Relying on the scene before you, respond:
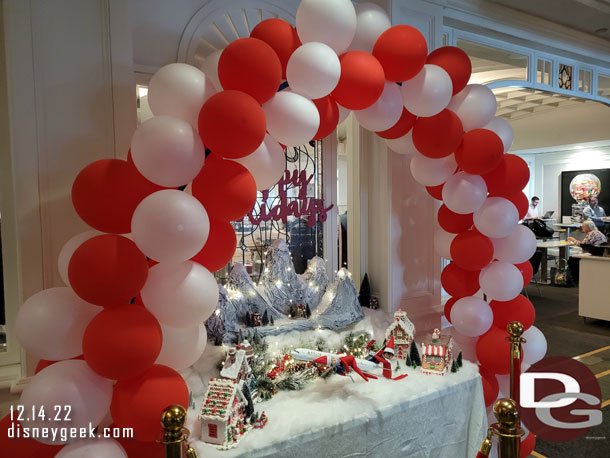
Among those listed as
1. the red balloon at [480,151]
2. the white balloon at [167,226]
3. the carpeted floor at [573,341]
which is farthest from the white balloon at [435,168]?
the carpeted floor at [573,341]

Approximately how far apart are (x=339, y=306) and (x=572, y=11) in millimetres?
3599

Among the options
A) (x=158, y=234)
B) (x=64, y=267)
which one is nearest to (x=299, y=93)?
(x=158, y=234)

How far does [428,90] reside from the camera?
6.98ft

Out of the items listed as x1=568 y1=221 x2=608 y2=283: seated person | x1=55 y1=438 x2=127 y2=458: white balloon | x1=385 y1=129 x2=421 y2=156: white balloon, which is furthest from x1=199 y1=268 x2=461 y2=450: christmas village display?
x1=568 y1=221 x2=608 y2=283: seated person

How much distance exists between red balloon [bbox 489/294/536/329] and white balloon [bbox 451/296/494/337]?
8 centimetres

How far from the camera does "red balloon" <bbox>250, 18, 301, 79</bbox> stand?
1872mm

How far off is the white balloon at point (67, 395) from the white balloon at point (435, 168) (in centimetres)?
208

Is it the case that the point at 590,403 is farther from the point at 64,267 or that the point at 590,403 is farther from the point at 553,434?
the point at 64,267

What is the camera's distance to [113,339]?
1.42 m

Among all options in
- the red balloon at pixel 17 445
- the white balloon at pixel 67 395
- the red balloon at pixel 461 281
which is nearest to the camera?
the white balloon at pixel 67 395

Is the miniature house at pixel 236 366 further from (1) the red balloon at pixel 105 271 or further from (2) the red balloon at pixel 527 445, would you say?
(2) the red balloon at pixel 527 445

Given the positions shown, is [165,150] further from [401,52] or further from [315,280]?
[315,280]

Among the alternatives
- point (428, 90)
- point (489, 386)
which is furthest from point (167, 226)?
point (489, 386)

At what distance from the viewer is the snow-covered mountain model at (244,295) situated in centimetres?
253
